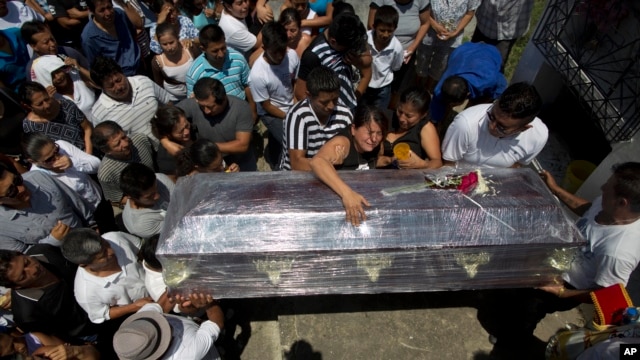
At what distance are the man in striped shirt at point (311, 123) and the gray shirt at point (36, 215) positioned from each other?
1755 millimetres

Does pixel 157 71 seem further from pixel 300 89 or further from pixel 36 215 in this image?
pixel 36 215

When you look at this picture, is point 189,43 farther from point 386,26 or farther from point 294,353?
point 294,353

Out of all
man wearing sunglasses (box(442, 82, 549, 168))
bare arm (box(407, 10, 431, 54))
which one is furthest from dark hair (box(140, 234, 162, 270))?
bare arm (box(407, 10, 431, 54))

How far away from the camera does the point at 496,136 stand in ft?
8.94

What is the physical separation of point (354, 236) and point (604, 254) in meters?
1.47

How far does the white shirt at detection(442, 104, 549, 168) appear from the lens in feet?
9.05

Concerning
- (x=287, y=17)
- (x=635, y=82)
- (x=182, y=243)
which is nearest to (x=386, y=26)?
(x=287, y=17)

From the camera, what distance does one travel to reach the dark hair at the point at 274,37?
3245 millimetres

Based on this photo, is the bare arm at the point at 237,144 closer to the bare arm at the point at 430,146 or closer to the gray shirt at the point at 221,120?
the gray shirt at the point at 221,120

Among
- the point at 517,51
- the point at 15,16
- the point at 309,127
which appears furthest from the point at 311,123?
the point at 517,51

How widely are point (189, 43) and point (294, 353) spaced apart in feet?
10.4

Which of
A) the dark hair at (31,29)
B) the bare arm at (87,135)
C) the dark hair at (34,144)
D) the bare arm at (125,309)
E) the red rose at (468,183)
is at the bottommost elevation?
the bare arm at (125,309)

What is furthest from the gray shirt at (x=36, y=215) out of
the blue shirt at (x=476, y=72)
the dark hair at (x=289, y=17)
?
the blue shirt at (x=476, y=72)

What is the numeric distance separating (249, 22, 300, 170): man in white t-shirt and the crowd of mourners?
0.01m
